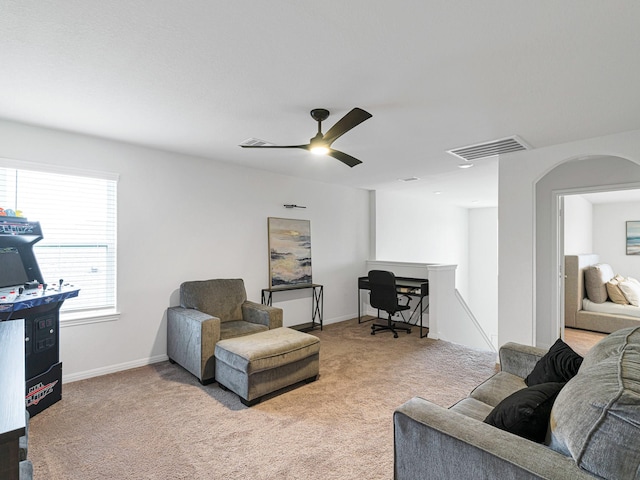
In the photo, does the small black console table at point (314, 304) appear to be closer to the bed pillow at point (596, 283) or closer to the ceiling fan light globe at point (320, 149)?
the ceiling fan light globe at point (320, 149)

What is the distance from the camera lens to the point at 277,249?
196 inches

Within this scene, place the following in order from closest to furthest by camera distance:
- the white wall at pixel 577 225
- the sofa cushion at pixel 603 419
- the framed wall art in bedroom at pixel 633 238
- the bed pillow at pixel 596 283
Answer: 1. the sofa cushion at pixel 603 419
2. the bed pillow at pixel 596 283
3. the white wall at pixel 577 225
4. the framed wall art in bedroom at pixel 633 238

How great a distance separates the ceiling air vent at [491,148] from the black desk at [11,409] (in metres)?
3.80

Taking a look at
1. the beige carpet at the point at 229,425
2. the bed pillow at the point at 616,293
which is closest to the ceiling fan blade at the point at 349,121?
the beige carpet at the point at 229,425

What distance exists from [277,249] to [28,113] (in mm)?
3068

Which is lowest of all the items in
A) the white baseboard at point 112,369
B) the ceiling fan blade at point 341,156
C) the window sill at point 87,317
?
the white baseboard at point 112,369

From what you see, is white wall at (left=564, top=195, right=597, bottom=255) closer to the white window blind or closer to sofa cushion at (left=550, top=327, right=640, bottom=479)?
sofa cushion at (left=550, top=327, right=640, bottom=479)

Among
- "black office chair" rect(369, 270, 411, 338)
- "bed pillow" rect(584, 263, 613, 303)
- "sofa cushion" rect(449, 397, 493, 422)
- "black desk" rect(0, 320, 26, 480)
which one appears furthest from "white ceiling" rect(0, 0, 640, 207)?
"bed pillow" rect(584, 263, 613, 303)

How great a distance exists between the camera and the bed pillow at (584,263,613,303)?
5.53 meters

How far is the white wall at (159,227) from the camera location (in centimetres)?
329

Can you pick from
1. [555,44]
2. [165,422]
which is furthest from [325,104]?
[165,422]

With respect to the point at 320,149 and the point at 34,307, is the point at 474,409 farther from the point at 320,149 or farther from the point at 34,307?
the point at 34,307

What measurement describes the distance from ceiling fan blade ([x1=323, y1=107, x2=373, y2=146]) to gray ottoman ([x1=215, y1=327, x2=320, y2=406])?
1854 millimetres

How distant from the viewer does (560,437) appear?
44.6 inches
